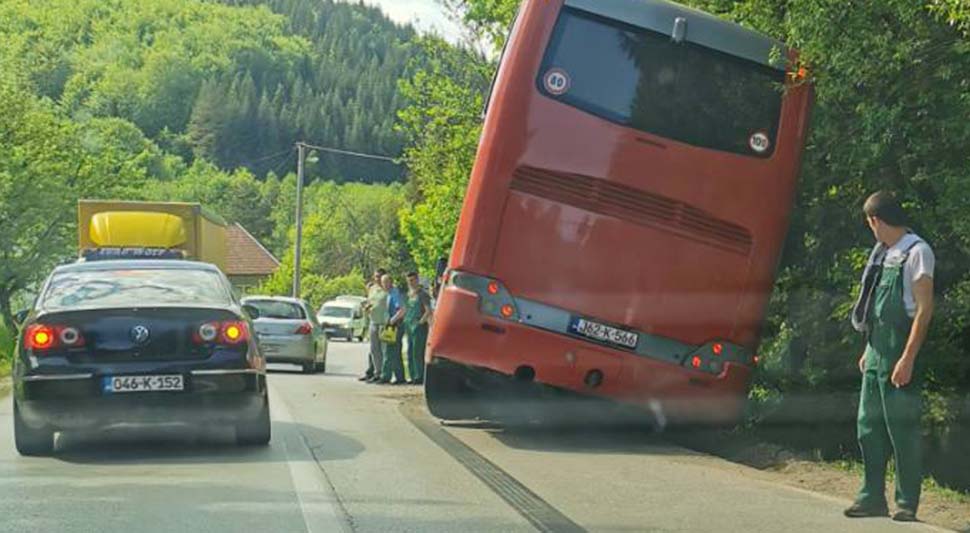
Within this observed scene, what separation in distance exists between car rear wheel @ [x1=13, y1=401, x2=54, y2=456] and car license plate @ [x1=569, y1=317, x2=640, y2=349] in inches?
163

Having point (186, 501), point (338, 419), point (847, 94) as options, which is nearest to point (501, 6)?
point (338, 419)

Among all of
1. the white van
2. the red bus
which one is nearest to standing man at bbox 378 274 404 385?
the red bus

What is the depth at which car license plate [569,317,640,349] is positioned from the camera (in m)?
12.2

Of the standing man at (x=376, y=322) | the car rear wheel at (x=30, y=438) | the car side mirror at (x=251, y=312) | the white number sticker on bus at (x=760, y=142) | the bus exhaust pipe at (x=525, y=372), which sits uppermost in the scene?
the white number sticker on bus at (x=760, y=142)

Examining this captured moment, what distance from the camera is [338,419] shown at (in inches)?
587

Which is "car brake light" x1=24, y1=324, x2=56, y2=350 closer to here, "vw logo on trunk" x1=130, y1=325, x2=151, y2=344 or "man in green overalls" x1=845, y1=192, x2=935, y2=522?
"vw logo on trunk" x1=130, y1=325, x2=151, y2=344

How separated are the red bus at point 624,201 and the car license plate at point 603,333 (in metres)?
0.01

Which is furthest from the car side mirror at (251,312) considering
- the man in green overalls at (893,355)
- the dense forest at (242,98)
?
the dense forest at (242,98)

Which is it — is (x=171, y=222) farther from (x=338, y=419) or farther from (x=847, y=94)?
(x=847, y=94)

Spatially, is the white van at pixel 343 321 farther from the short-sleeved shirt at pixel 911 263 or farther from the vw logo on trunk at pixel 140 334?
the short-sleeved shirt at pixel 911 263

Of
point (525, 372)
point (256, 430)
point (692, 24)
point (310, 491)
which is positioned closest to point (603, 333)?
point (525, 372)

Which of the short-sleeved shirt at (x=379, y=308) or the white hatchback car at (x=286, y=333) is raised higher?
the short-sleeved shirt at (x=379, y=308)

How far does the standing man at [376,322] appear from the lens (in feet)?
76.2

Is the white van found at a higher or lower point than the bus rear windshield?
lower
